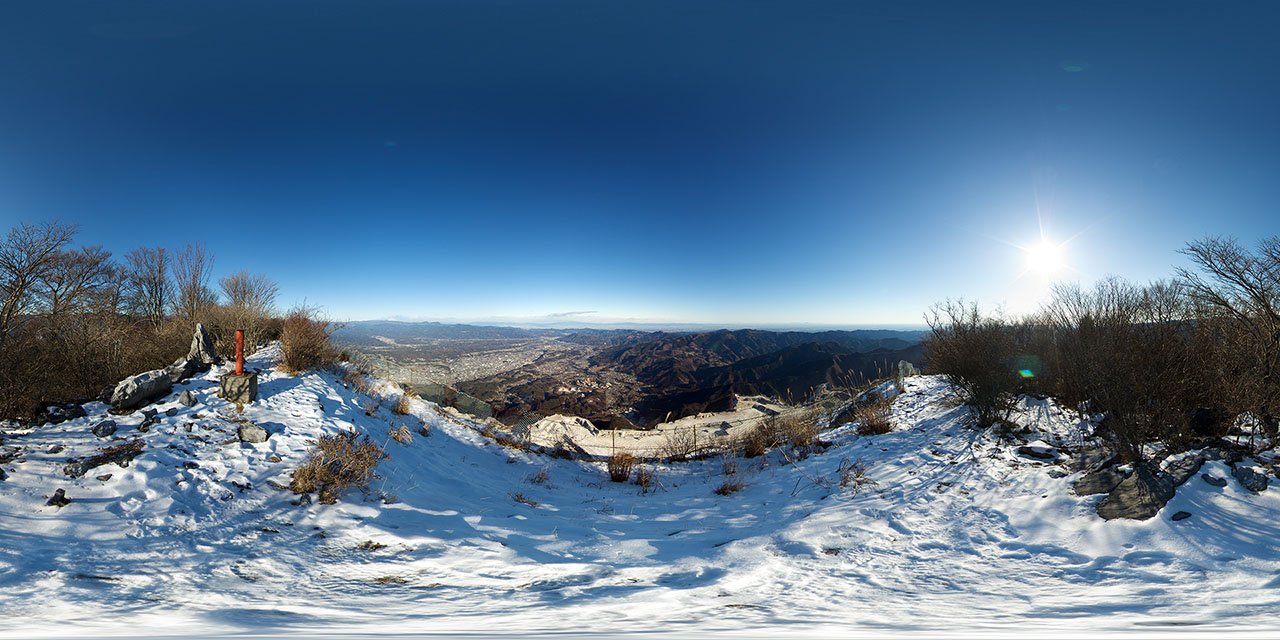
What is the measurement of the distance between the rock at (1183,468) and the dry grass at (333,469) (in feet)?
30.7

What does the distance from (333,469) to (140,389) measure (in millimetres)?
3519

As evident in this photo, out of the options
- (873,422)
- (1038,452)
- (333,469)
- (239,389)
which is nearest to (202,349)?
(239,389)

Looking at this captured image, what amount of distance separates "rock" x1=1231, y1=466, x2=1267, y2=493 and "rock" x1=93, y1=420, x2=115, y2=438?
12.9 m

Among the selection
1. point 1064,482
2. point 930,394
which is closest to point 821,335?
point 930,394

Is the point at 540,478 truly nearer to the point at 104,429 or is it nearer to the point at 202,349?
the point at 104,429

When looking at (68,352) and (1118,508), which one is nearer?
(1118,508)

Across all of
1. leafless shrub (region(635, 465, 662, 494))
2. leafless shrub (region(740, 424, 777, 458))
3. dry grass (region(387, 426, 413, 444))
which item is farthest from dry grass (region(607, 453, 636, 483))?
dry grass (region(387, 426, 413, 444))

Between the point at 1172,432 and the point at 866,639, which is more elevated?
the point at 1172,432

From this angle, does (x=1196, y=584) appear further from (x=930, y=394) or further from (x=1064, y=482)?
(x=930, y=394)

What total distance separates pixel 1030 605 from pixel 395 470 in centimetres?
749

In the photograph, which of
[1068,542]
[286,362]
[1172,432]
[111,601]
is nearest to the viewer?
[111,601]

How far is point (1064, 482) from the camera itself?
5.14 m

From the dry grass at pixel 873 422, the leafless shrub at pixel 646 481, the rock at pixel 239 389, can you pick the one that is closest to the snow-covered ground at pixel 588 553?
the rock at pixel 239 389

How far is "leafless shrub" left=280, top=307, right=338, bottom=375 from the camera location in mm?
8867
